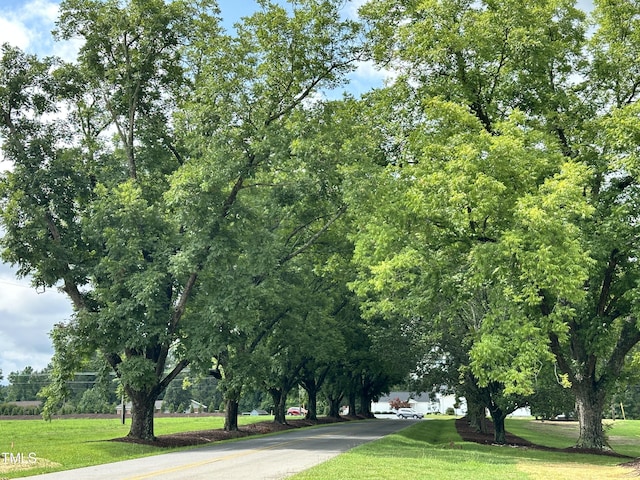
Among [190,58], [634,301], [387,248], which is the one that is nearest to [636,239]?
[634,301]

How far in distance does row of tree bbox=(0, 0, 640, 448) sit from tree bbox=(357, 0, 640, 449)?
3.7 inches

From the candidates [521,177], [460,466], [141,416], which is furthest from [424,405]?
[460,466]

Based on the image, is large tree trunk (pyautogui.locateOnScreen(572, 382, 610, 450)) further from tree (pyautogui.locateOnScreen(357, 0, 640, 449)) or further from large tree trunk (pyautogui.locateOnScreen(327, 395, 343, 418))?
large tree trunk (pyautogui.locateOnScreen(327, 395, 343, 418))

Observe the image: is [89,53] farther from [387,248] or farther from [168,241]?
[387,248]

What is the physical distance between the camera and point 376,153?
26734 millimetres

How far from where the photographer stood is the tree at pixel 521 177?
1981 cm

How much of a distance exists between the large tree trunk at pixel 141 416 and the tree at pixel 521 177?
11007 millimetres

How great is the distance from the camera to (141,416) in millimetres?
26016

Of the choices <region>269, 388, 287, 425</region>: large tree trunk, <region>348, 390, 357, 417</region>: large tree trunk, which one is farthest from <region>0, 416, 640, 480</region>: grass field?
<region>348, 390, 357, 417</region>: large tree trunk

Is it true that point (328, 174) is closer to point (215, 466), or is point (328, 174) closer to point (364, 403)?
point (215, 466)

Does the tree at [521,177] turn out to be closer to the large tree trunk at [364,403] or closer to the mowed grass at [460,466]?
the mowed grass at [460,466]

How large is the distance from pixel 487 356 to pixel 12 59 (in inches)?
886

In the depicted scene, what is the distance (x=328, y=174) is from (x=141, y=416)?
12.7 meters

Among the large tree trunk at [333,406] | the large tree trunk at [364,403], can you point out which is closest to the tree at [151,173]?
the large tree trunk at [333,406]
